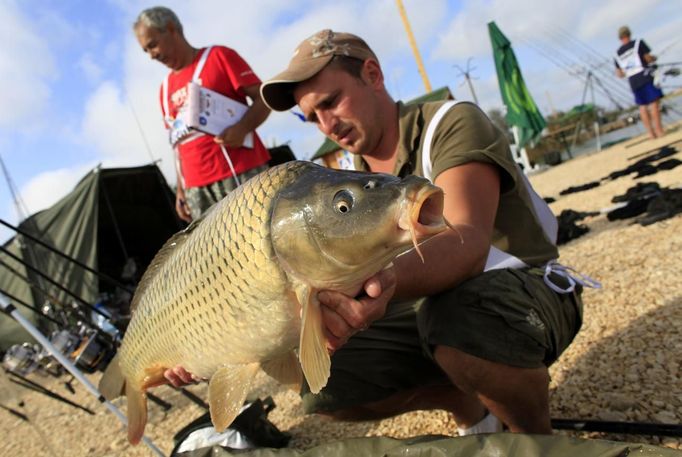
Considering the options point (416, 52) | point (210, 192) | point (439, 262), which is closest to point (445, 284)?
point (439, 262)

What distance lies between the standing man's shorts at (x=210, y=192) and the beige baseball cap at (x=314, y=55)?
3.99ft

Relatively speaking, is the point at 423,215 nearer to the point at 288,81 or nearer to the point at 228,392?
the point at 228,392

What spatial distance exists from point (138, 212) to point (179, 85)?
22.1 feet

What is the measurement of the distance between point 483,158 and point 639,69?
32.9 feet

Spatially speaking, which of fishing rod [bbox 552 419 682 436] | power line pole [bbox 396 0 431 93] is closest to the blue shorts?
power line pole [bbox 396 0 431 93]

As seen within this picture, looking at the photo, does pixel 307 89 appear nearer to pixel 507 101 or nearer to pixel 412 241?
pixel 412 241

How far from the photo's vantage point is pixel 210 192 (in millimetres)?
3516

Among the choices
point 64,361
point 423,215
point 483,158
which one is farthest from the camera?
point 64,361

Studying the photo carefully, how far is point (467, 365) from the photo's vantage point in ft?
5.19

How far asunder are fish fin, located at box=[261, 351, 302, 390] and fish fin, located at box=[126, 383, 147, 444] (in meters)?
0.62

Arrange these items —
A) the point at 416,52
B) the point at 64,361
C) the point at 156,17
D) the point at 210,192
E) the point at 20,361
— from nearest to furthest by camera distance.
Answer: the point at 64,361
the point at 156,17
the point at 210,192
the point at 20,361
the point at 416,52

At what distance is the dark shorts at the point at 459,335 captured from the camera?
1572 mm

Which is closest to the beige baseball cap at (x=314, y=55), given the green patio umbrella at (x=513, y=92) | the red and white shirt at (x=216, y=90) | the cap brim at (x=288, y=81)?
the cap brim at (x=288, y=81)

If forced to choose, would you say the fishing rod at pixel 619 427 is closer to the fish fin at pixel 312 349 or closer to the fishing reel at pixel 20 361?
the fish fin at pixel 312 349
